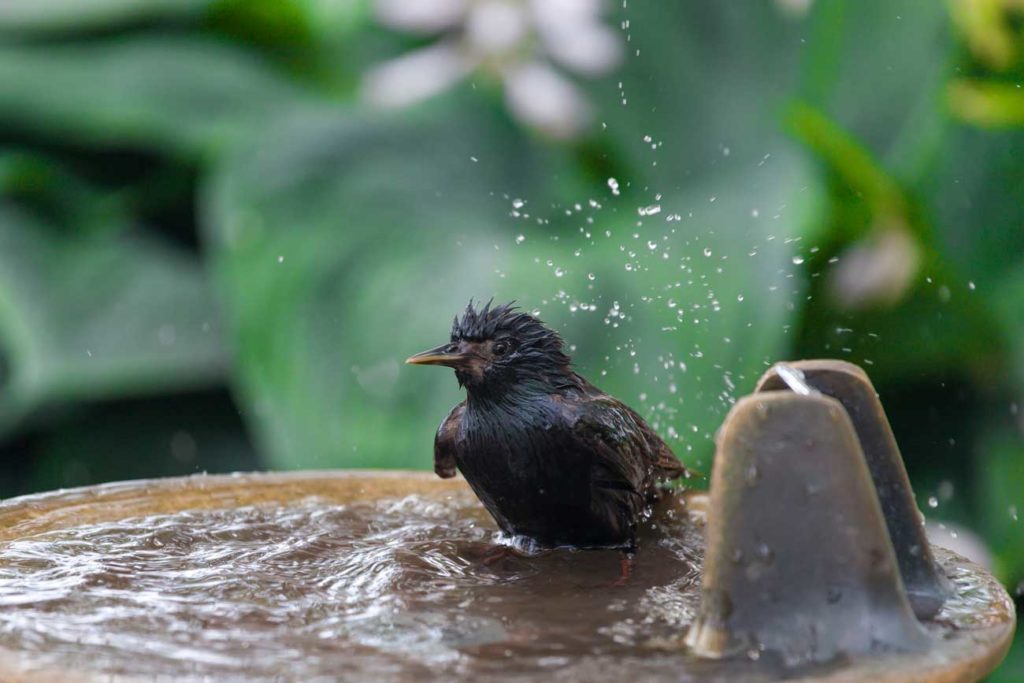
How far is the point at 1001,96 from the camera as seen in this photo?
3580mm

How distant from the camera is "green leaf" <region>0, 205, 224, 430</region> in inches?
172

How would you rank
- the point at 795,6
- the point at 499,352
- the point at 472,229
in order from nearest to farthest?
the point at 499,352 < the point at 472,229 < the point at 795,6

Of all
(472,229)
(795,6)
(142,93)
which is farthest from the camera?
(142,93)

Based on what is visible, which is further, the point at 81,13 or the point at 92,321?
the point at 81,13

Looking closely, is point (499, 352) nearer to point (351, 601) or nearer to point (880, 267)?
point (351, 601)

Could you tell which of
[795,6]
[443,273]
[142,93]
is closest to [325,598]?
[443,273]

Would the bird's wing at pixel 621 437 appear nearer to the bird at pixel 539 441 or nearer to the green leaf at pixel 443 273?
the bird at pixel 539 441

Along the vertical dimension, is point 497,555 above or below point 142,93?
below

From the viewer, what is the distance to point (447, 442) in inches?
78.3

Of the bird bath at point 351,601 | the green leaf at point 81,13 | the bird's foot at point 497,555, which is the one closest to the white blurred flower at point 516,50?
the green leaf at point 81,13

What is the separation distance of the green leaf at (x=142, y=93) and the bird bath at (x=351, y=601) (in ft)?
8.76

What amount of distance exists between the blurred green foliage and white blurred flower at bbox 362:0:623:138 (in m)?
0.07

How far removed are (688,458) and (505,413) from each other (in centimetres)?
150

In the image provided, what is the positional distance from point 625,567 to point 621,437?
190mm
